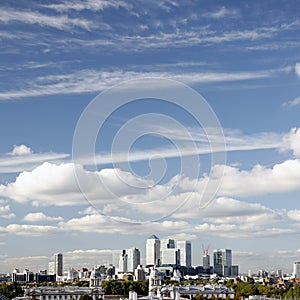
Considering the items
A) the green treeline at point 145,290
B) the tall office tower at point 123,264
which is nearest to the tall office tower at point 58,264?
the tall office tower at point 123,264

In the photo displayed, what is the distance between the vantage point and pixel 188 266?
9575 cm

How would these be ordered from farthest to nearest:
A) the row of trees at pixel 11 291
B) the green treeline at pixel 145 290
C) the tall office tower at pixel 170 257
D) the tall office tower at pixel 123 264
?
the tall office tower at pixel 170 257 → the tall office tower at pixel 123 264 → the green treeline at pixel 145 290 → the row of trees at pixel 11 291

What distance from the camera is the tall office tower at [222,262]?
3784 inches

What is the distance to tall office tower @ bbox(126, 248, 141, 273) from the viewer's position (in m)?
91.9

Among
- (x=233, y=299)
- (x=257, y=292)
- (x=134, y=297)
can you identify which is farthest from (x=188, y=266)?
(x=134, y=297)

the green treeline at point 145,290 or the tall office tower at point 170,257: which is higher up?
the tall office tower at point 170,257

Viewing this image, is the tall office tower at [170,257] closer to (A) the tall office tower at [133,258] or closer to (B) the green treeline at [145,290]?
(A) the tall office tower at [133,258]

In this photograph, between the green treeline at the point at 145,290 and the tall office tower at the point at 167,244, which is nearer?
the green treeline at the point at 145,290

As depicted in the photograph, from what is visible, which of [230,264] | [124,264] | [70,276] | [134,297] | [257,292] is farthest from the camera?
[230,264]

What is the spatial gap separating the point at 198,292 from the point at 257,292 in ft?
17.7

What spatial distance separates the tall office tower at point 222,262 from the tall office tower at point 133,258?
10543mm

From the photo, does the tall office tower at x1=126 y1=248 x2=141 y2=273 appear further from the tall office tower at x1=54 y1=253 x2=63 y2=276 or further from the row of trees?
the row of trees

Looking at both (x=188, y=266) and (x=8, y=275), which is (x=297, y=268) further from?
(x=8, y=275)

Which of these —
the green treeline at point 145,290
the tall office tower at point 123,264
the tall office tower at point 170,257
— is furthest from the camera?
the tall office tower at point 170,257
